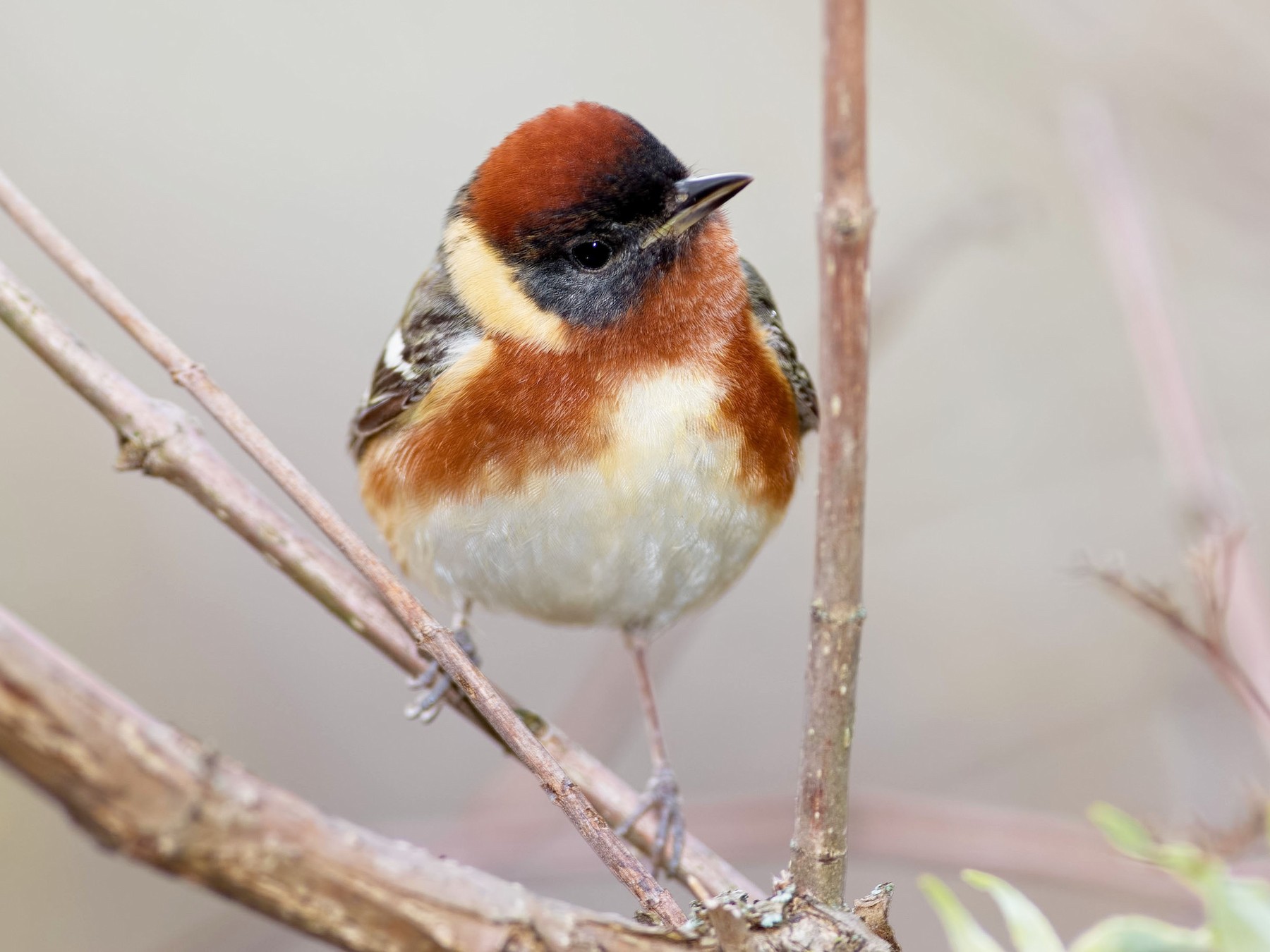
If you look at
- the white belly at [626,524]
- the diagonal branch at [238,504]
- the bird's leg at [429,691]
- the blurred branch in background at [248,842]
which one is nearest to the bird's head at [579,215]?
the white belly at [626,524]

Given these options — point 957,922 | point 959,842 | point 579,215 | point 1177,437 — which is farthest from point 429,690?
point 957,922

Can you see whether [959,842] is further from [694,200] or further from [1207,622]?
[694,200]

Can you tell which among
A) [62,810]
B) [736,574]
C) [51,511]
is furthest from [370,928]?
[51,511]

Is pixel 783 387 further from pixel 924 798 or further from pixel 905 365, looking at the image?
pixel 905 365

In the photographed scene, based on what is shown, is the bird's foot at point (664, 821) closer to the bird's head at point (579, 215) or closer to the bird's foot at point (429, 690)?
the bird's foot at point (429, 690)

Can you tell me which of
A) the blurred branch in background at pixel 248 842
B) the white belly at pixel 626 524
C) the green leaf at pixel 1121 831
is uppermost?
the white belly at pixel 626 524

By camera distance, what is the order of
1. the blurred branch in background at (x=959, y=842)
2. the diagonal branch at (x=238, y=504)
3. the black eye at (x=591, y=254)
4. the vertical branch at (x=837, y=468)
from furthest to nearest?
the black eye at (x=591, y=254), the diagonal branch at (x=238, y=504), the blurred branch in background at (x=959, y=842), the vertical branch at (x=837, y=468)

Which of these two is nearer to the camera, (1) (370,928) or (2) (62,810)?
(2) (62,810)
